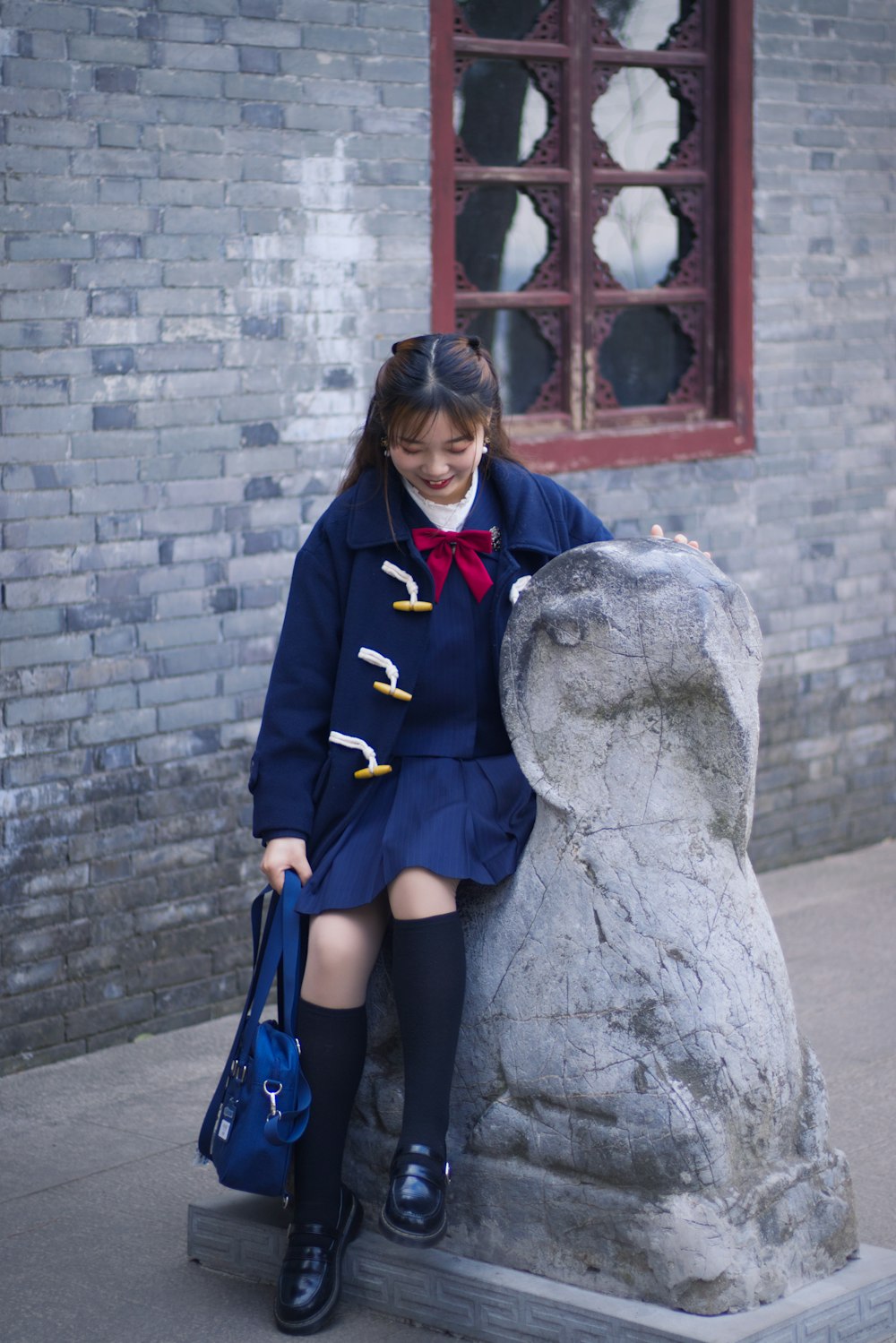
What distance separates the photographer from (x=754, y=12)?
6793mm

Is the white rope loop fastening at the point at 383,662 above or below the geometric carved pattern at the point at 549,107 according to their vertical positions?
below

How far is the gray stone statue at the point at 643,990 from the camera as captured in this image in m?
3.25

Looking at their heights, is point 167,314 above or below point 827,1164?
above

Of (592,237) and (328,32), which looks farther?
(592,237)

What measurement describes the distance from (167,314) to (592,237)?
Answer: 6.46ft

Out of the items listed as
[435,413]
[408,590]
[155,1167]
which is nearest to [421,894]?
[408,590]

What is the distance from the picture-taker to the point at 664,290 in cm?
685

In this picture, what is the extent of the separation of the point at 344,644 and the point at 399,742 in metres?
0.21

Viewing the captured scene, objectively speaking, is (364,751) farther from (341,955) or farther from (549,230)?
(549,230)

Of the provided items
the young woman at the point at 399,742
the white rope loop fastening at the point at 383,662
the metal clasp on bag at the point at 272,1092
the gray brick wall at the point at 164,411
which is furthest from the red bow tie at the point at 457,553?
the gray brick wall at the point at 164,411

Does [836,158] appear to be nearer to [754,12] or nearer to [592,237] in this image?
[754,12]

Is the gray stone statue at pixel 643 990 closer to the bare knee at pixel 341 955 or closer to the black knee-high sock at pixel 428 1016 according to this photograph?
the black knee-high sock at pixel 428 1016

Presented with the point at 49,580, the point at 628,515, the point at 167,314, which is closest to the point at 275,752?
the point at 49,580

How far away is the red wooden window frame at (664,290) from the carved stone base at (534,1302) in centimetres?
315
